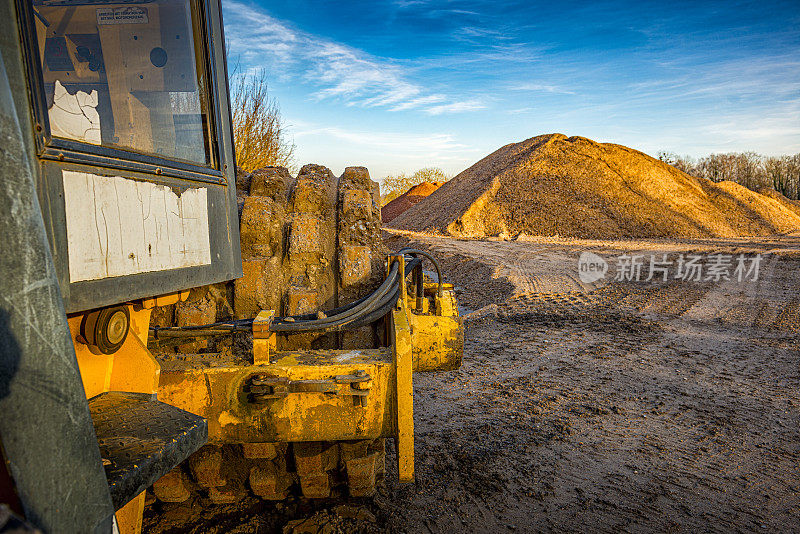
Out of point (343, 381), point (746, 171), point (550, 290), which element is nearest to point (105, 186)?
point (343, 381)

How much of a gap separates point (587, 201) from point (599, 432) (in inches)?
701

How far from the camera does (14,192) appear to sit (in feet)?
2.53

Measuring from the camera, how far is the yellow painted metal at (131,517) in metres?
1.59

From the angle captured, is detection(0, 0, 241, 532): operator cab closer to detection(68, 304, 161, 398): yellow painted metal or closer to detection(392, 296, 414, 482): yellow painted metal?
detection(68, 304, 161, 398): yellow painted metal

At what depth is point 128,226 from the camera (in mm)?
1433

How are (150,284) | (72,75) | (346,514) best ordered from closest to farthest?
(150,284), (72,75), (346,514)

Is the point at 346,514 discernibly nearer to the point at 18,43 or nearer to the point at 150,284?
the point at 150,284

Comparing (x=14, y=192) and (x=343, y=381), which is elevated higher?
(x=14, y=192)

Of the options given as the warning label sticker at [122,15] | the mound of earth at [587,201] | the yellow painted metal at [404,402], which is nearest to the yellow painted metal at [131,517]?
the yellow painted metal at [404,402]

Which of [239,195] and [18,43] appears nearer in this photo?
[18,43]

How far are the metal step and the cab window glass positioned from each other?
0.86 meters

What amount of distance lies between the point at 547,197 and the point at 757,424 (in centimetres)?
1716

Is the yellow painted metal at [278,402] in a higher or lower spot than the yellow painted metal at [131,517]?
higher

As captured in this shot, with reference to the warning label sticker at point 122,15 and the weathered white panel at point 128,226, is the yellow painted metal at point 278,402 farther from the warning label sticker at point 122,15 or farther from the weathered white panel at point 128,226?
the warning label sticker at point 122,15
